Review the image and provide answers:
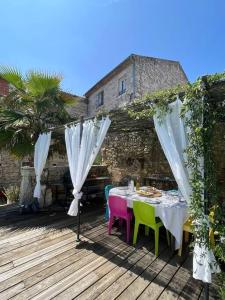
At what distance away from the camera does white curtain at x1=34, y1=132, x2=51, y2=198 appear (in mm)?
5135

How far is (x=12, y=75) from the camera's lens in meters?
5.24

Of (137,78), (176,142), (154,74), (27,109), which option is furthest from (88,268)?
(154,74)

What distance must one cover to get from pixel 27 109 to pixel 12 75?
3.16 feet

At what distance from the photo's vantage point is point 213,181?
6.39 feet

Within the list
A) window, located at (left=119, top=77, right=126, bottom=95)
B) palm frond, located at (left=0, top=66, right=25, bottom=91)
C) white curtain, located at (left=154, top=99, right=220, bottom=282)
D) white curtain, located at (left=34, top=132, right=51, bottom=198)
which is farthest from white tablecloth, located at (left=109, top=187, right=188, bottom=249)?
window, located at (left=119, top=77, right=126, bottom=95)

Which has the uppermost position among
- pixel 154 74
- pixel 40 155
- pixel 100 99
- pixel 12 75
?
pixel 154 74

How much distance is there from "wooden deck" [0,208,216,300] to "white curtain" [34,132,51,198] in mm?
1287

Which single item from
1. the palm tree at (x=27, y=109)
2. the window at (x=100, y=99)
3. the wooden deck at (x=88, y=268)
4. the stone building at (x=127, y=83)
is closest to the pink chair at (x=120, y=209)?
the wooden deck at (x=88, y=268)

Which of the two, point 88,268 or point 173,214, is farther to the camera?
point 173,214

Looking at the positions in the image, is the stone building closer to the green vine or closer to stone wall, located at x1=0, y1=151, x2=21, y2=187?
stone wall, located at x1=0, y1=151, x2=21, y2=187

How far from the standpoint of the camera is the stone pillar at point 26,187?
217 inches

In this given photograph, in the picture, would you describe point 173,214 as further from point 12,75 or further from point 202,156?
point 12,75

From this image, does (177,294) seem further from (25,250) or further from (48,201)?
(48,201)

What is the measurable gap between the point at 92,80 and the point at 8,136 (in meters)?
8.73
